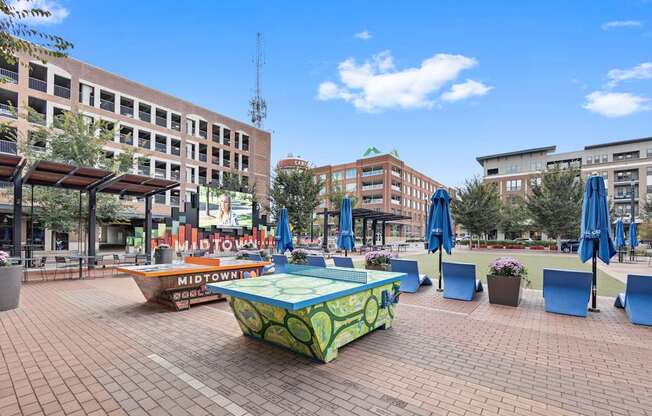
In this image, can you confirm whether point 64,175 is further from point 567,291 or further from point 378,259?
point 567,291

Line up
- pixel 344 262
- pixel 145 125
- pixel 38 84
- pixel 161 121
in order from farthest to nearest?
pixel 161 121 → pixel 145 125 → pixel 38 84 → pixel 344 262

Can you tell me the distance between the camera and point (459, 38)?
12.5 metres

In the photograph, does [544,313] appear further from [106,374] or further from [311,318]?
[106,374]

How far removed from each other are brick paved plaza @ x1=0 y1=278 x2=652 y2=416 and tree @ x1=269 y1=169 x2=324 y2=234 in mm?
21633

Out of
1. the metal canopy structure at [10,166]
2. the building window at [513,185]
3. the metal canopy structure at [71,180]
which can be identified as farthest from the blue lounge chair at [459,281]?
the building window at [513,185]

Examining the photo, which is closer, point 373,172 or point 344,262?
point 344,262

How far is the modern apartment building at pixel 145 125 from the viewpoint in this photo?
26781 mm

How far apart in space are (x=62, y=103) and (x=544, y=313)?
38.1 meters

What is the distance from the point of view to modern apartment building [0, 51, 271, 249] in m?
26.8

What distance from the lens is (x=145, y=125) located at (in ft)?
116

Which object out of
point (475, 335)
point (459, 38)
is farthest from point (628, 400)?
point (459, 38)

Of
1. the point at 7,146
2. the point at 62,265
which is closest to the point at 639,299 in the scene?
the point at 62,265

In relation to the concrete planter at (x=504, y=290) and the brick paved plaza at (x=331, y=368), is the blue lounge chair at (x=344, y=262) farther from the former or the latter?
the concrete planter at (x=504, y=290)

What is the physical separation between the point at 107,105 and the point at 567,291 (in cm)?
4002
